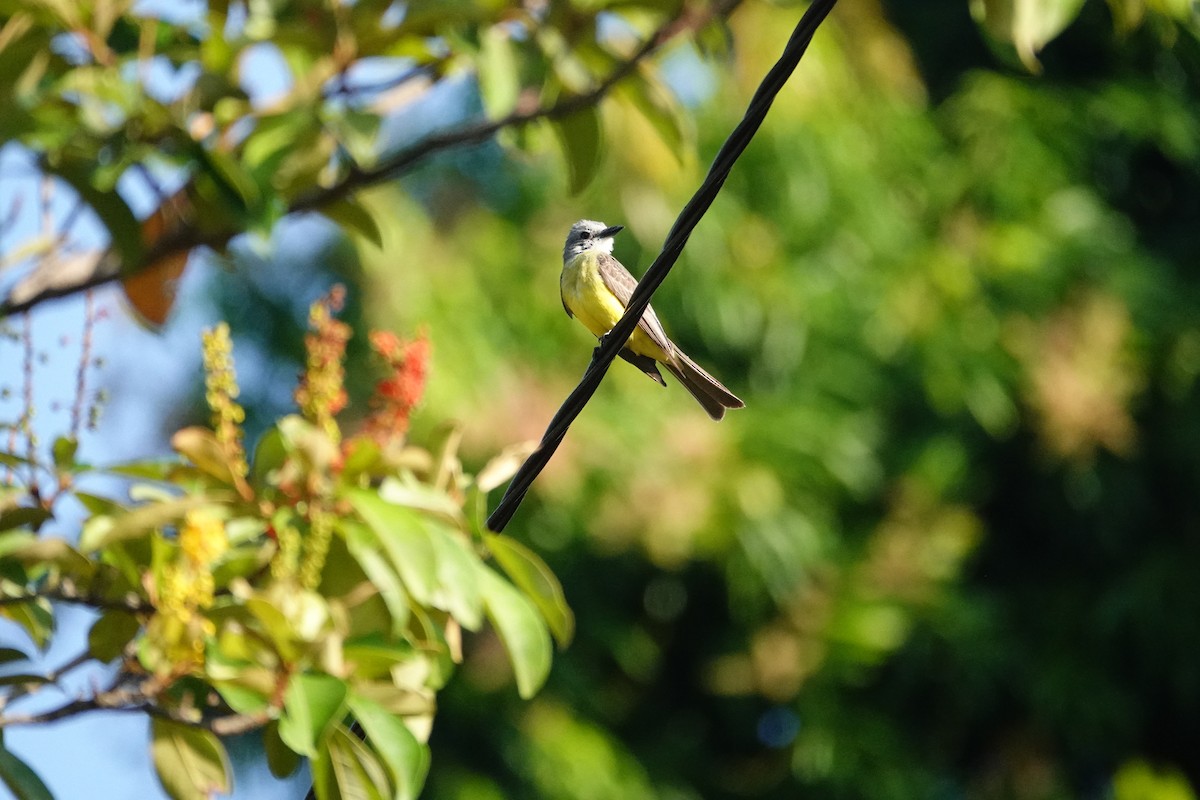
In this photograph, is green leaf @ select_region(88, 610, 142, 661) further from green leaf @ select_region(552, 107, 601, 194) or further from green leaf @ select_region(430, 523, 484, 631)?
green leaf @ select_region(552, 107, 601, 194)

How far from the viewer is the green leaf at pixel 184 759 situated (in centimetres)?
272

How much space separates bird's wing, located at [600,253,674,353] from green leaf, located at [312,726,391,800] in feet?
6.31

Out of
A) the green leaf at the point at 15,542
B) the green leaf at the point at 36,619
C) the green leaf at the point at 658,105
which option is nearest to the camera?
the green leaf at the point at 15,542

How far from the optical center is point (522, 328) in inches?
361

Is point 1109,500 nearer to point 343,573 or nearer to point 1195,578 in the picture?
point 1195,578

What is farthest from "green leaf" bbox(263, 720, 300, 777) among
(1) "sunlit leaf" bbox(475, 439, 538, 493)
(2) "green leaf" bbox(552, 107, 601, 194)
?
(2) "green leaf" bbox(552, 107, 601, 194)

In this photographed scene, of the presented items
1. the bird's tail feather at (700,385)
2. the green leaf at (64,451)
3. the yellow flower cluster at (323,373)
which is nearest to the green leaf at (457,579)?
the yellow flower cluster at (323,373)

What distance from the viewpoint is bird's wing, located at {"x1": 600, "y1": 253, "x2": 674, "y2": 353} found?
171 inches

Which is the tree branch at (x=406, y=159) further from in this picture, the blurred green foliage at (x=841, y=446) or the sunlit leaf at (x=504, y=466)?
the blurred green foliage at (x=841, y=446)

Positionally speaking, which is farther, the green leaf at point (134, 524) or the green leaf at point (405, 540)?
the green leaf at point (134, 524)

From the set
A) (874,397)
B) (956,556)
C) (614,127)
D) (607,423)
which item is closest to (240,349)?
(607,423)

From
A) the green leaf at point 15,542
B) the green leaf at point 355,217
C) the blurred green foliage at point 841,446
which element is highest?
the green leaf at point 355,217

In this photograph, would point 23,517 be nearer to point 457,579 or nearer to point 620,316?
point 457,579

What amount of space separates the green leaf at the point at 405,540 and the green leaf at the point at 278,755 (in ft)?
1.23
